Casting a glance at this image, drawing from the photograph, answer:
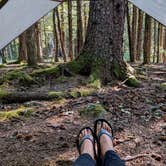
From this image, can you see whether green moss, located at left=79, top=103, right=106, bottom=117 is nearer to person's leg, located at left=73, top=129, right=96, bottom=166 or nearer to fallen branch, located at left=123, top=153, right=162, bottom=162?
person's leg, located at left=73, top=129, right=96, bottom=166

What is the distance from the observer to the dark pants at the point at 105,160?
210 centimetres

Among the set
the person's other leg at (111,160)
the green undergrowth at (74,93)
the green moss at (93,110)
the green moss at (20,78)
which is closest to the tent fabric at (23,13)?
the green undergrowth at (74,93)

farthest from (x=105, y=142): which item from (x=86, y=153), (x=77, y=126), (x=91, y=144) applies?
(x=77, y=126)

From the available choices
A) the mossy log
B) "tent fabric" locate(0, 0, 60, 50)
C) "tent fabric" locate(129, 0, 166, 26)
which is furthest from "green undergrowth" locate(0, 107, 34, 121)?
"tent fabric" locate(129, 0, 166, 26)

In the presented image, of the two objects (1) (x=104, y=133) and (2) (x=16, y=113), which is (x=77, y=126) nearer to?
(1) (x=104, y=133)

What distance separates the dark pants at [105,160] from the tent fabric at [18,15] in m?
1.24

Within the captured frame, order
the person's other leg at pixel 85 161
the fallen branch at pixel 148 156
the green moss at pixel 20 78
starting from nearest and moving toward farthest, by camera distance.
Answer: the person's other leg at pixel 85 161 → the fallen branch at pixel 148 156 → the green moss at pixel 20 78

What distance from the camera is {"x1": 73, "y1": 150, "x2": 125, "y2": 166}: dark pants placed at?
2.10m

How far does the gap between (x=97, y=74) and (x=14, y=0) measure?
2.02 metres

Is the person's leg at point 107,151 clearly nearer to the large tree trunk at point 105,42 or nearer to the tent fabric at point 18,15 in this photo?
the tent fabric at point 18,15

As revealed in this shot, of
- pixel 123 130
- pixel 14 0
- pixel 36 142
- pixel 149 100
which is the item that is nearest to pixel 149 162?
pixel 123 130

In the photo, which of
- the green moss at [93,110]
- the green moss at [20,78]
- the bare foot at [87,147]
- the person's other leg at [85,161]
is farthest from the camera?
the green moss at [20,78]

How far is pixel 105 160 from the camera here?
7.28ft

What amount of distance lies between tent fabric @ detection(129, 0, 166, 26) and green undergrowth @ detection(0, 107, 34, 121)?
5.20 ft
